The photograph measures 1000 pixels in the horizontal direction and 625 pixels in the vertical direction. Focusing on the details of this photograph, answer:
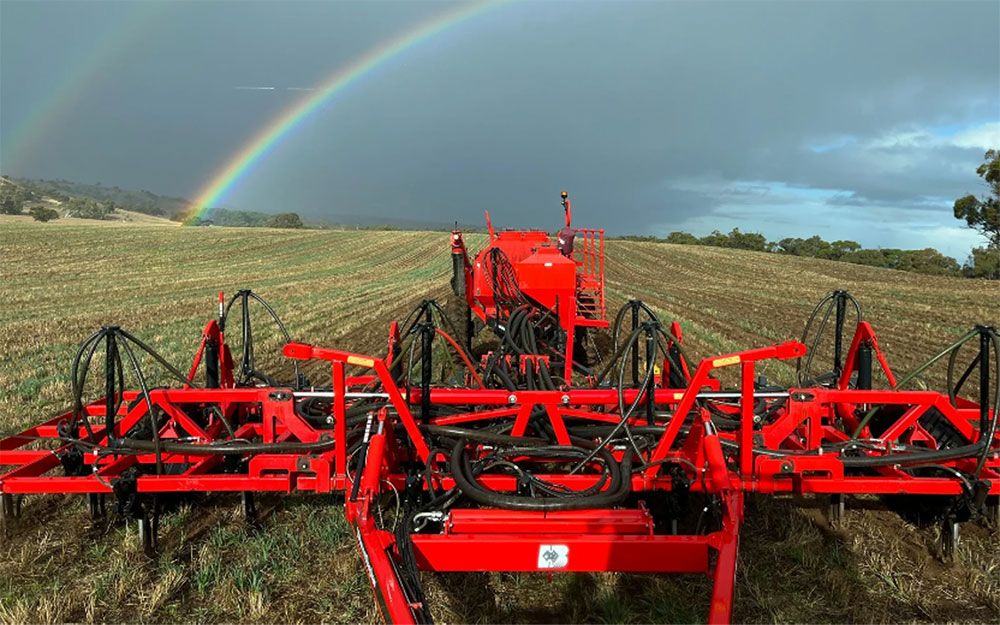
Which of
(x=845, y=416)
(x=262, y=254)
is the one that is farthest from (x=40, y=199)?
(x=845, y=416)

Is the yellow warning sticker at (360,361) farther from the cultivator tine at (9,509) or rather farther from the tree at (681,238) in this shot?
the tree at (681,238)

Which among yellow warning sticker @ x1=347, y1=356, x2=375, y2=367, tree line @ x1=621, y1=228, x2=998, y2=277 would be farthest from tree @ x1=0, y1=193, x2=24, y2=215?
yellow warning sticker @ x1=347, y1=356, x2=375, y2=367

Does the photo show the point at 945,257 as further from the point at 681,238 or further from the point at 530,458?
the point at 530,458

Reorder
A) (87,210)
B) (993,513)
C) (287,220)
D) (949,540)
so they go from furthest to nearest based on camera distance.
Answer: (287,220)
(87,210)
(993,513)
(949,540)

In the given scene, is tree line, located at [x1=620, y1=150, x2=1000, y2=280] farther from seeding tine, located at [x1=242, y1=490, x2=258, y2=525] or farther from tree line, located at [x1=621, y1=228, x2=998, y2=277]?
seeding tine, located at [x1=242, y1=490, x2=258, y2=525]

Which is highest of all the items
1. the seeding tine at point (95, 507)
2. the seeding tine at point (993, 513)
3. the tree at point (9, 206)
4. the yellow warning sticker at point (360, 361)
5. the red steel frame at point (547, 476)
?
the tree at point (9, 206)

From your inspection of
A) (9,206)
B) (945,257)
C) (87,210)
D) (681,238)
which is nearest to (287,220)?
(87,210)

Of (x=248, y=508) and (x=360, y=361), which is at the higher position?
(x=360, y=361)

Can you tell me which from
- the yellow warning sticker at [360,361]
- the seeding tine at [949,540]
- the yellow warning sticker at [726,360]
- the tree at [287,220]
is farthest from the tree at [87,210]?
the seeding tine at [949,540]

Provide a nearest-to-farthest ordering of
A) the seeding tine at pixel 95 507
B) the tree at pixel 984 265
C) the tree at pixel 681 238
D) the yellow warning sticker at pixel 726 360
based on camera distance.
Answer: the yellow warning sticker at pixel 726 360
the seeding tine at pixel 95 507
the tree at pixel 984 265
the tree at pixel 681 238

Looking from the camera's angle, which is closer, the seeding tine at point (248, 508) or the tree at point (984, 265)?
the seeding tine at point (248, 508)

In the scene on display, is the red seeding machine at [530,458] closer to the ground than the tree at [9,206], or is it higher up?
closer to the ground

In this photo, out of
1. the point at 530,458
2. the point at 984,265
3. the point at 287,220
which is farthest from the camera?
the point at 287,220

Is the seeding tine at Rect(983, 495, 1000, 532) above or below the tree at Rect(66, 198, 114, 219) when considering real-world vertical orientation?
below
